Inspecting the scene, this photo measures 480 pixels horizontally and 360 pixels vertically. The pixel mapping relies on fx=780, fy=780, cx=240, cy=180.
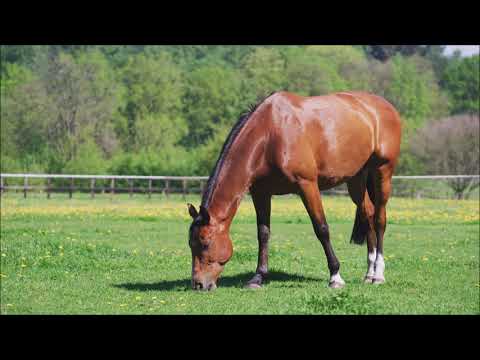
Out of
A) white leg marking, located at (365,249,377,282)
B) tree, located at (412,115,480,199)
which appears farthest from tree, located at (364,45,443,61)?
white leg marking, located at (365,249,377,282)

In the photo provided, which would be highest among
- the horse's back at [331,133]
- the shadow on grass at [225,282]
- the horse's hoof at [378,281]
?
the horse's back at [331,133]

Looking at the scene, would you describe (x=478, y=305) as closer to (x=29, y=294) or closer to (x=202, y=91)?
(x=29, y=294)

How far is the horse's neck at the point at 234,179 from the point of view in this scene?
9.66 metres

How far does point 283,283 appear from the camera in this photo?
10.5 meters

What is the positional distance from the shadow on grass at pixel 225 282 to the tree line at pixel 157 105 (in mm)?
36903

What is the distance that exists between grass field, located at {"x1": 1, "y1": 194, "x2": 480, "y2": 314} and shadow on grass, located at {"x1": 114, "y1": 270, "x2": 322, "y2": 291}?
0.05 feet

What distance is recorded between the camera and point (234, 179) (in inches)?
381

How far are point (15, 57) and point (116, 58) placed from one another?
443 inches

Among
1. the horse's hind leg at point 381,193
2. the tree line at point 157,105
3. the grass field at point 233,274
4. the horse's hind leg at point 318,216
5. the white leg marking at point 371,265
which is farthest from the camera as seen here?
the tree line at point 157,105

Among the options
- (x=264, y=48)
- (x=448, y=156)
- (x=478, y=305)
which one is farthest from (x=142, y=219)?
(x=264, y=48)

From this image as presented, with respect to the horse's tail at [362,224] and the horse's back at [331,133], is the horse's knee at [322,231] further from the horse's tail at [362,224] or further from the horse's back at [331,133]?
the horse's tail at [362,224]

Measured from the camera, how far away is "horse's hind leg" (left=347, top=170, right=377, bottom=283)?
11117 millimetres

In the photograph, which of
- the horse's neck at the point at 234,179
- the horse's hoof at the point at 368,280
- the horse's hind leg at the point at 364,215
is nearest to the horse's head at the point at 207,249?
the horse's neck at the point at 234,179

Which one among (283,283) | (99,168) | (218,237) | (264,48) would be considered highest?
(264,48)
